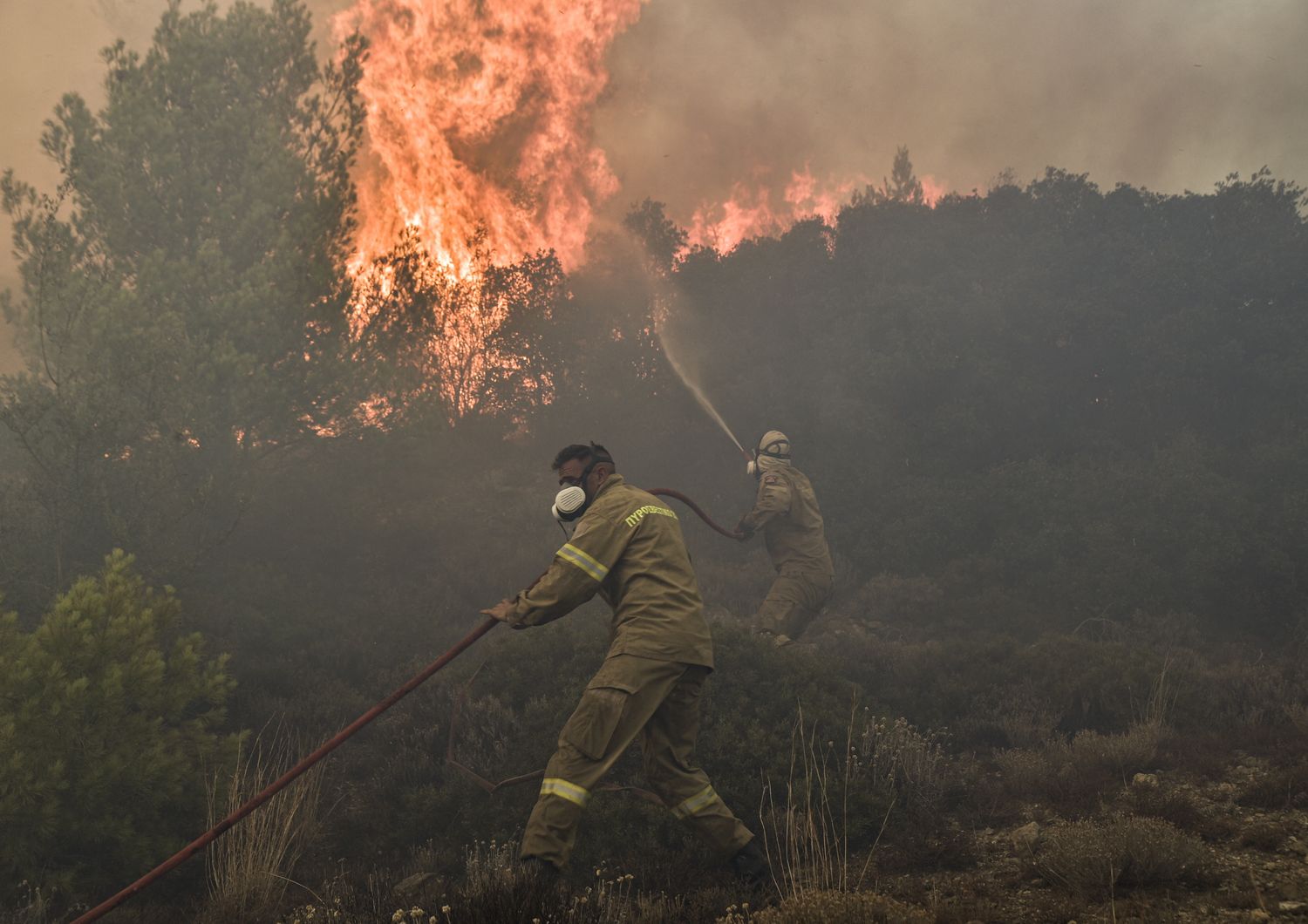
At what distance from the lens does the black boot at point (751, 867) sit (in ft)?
15.5

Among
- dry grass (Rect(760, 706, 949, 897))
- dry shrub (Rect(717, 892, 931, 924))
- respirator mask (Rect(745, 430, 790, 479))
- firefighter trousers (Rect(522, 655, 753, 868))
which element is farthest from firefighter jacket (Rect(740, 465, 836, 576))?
dry shrub (Rect(717, 892, 931, 924))

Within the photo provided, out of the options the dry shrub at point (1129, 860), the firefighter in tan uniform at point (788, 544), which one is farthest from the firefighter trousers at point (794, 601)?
the dry shrub at point (1129, 860)

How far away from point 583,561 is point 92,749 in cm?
368

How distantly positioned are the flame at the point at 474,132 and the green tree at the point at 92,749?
13.4 m

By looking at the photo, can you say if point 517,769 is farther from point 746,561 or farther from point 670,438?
point 670,438

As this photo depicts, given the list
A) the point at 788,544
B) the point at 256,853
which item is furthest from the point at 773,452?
the point at 256,853

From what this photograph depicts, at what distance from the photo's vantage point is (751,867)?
15.6ft

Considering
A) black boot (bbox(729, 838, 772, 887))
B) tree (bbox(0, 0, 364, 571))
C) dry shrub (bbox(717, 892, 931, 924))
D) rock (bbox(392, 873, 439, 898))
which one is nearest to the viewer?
dry shrub (bbox(717, 892, 931, 924))

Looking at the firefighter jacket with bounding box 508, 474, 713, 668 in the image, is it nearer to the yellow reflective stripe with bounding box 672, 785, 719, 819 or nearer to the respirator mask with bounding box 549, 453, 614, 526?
the respirator mask with bounding box 549, 453, 614, 526

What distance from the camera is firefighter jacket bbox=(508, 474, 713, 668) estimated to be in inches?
189

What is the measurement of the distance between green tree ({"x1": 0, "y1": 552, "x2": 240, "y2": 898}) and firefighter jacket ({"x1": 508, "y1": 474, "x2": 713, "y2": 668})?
313 centimetres

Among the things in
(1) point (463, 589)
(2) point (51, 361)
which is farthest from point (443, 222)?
(1) point (463, 589)

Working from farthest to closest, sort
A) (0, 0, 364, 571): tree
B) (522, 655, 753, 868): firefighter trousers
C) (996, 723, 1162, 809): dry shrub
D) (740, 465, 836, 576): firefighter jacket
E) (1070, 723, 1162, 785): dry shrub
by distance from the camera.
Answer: (0, 0, 364, 571): tree
(740, 465, 836, 576): firefighter jacket
(1070, 723, 1162, 785): dry shrub
(996, 723, 1162, 809): dry shrub
(522, 655, 753, 868): firefighter trousers

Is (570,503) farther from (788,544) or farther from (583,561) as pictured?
(788,544)
